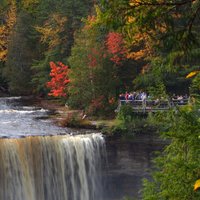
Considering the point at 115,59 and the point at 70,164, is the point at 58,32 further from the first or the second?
the point at 70,164

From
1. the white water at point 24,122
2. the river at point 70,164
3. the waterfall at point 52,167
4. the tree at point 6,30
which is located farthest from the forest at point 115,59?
the waterfall at point 52,167

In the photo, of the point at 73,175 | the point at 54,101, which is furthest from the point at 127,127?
the point at 54,101

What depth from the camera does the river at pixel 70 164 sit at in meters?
21.4

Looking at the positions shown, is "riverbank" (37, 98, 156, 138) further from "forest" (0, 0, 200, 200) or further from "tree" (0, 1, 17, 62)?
"tree" (0, 1, 17, 62)

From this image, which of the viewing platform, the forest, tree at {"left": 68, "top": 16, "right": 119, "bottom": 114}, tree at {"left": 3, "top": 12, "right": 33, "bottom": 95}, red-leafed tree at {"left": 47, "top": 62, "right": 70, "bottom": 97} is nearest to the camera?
the forest

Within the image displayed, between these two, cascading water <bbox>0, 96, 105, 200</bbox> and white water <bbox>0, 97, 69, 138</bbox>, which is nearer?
cascading water <bbox>0, 96, 105, 200</bbox>

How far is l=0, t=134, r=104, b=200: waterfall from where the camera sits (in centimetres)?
2127

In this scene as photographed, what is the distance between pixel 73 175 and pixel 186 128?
1590 centimetres

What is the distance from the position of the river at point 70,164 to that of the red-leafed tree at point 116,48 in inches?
321

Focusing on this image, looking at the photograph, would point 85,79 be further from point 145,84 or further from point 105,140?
point 105,140

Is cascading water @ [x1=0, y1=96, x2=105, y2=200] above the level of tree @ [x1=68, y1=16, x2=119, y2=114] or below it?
below

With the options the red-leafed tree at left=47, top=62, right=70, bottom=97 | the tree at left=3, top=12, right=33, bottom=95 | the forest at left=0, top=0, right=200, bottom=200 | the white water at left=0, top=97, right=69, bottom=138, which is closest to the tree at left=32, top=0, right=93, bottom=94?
the forest at left=0, top=0, right=200, bottom=200

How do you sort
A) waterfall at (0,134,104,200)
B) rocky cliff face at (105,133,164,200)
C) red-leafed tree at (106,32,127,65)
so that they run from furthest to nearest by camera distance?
red-leafed tree at (106,32,127,65)
rocky cliff face at (105,133,164,200)
waterfall at (0,134,104,200)

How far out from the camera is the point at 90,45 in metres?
29.8
